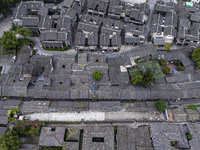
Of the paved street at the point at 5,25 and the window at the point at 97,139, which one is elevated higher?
the paved street at the point at 5,25

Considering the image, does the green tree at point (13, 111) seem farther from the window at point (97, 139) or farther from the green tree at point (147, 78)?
the green tree at point (147, 78)

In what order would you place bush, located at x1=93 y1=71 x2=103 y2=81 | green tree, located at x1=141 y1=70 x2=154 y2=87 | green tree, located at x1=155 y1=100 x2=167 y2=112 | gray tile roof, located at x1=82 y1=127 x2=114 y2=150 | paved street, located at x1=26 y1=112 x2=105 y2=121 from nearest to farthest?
gray tile roof, located at x1=82 y1=127 x2=114 y2=150 < green tree, located at x1=155 y1=100 x2=167 y2=112 < paved street, located at x1=26 y1=112 x2=105 y2=121 < green tree, located at x1=141 y1=70 x2=154 y2=87 < bush, located at x1=93 y1=71 x2=103 y2=81

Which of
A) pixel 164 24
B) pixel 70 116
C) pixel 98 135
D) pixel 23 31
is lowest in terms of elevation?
pixel 70 116

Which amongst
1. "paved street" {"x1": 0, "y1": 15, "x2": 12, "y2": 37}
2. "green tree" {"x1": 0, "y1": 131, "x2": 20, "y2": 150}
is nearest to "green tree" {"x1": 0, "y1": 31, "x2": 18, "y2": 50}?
"paved street" {"x1": 0, "y1": 15, "x2": 12, "y2": 37}

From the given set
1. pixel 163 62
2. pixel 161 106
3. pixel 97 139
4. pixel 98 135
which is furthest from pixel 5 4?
pixel 161 106

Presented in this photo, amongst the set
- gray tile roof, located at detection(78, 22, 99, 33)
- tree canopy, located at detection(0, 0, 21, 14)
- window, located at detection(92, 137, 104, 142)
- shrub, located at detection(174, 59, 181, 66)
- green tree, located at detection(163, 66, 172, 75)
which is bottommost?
window, located at detection(92, 137, 104, 142)

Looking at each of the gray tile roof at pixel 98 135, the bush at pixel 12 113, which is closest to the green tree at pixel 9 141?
the bush at pixel 12 113

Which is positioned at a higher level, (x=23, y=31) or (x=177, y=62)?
(x=23, y=31)

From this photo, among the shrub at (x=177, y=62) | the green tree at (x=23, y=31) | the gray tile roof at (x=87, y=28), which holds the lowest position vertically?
the shrub at (x=177, y=62)

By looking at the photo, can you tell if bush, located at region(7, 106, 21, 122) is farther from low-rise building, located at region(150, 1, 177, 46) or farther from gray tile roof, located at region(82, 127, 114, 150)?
low-rise building, located at region(150, 1, 177, 46)

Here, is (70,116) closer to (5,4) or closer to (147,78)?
(147,78)
